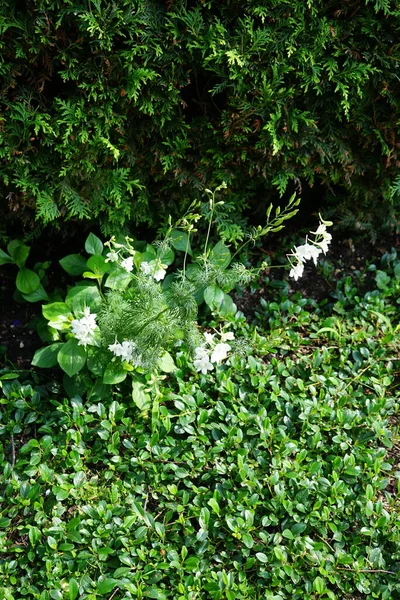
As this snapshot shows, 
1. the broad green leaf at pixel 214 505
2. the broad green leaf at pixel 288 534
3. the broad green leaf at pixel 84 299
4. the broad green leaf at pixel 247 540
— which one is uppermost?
the broad green leaf at pixel 84 299

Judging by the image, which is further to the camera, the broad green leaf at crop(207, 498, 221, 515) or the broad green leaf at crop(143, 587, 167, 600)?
the broad green leaf at crop(207, 498, 221, 515)

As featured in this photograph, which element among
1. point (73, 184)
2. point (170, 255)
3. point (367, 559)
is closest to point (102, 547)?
point (367, 559)

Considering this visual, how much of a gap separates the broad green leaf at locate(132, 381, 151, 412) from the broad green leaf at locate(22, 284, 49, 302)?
709 millimetres

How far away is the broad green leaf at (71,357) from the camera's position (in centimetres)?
280

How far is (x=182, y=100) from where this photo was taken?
10.0ft

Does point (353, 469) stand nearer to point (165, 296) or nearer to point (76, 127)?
point (165, 296)

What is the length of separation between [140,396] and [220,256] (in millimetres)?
828

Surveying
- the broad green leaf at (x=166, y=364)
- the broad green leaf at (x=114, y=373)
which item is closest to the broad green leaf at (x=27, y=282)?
the broad green leaf at (x=114, y=373)

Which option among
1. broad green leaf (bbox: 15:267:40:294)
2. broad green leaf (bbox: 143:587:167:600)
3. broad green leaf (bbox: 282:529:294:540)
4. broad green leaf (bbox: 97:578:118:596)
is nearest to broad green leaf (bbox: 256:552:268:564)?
broad green leaf (bbox: 282:529:294:540)

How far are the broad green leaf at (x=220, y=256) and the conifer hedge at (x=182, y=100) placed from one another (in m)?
0.35

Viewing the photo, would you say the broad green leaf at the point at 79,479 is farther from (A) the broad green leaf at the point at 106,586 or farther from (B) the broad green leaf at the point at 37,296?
(B) the broad green leaf at the point at 37,296

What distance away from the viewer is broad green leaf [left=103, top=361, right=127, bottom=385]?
2838mm

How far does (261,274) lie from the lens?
3850 mm

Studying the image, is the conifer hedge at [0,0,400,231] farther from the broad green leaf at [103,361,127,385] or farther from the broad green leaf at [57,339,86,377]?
the broad green leaf at [103,361,127,385]
